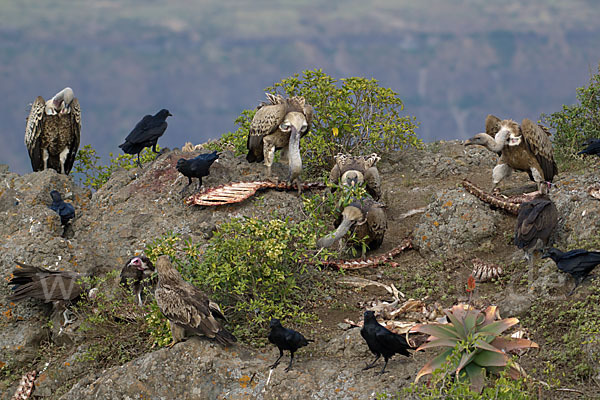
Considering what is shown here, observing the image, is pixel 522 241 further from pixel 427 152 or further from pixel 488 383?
pixel 427 152

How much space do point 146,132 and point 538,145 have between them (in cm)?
647

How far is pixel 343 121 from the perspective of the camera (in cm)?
1495

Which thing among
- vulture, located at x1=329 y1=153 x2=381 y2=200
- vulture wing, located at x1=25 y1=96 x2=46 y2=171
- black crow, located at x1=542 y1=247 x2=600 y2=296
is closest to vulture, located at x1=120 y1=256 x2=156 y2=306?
vulture, located at x1=329 y1=153 x2=381 y2=200

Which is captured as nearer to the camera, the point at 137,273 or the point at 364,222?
the point at 137,273

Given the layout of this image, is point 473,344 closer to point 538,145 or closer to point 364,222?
point 364,222

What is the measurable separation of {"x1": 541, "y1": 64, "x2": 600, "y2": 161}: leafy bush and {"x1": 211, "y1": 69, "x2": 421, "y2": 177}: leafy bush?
2.96 metres

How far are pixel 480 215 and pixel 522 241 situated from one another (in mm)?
1501

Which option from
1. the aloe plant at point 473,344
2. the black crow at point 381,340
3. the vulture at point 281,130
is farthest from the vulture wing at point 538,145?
the black crow at point 381,340

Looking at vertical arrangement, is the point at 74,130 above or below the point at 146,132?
below

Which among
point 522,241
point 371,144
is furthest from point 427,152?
point 522,241

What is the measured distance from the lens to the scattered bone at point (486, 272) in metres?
9.59

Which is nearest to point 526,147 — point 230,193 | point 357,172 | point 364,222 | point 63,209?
point 357,172

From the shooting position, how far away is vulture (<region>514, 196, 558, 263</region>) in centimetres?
915

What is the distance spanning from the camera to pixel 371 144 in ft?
50.1
